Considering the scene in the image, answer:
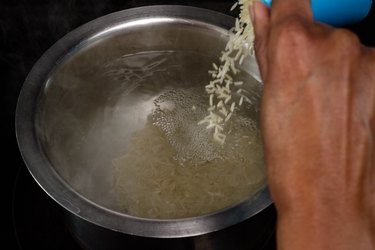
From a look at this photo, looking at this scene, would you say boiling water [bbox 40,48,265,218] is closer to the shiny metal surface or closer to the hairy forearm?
the shiny metal surface

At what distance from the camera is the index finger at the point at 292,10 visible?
0.75 m

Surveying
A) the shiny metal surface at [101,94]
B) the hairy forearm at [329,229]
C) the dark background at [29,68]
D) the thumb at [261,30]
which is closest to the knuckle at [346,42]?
the thumb at [261,30]

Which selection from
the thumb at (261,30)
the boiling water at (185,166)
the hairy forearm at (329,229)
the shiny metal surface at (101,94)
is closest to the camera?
the hairy forearm at (329,229)

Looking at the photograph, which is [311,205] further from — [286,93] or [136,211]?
[136,211]

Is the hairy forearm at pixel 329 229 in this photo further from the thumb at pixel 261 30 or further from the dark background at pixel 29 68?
the dark background at pixel 29 68

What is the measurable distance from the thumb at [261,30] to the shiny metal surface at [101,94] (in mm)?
373

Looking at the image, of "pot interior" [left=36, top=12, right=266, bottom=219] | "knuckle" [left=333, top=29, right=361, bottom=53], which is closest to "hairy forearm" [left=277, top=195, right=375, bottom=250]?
"knuckle" [left=333, top=29, right=361, bottom=53]

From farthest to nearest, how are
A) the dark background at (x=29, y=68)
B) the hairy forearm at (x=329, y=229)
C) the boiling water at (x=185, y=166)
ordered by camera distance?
1. the dark background at (x=29, y=68)
2. the boiling water at (x=185, y=166)
3. the hairy forearm at (x=329, y=229)

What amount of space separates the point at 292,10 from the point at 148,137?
740mm

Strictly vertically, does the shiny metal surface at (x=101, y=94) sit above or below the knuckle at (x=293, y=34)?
below

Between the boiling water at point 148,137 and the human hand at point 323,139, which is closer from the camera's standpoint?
the human hand at point 323,139

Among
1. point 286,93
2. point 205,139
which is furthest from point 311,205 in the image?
point 205,139

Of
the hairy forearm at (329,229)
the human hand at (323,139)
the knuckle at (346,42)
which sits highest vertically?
the knuckle at (346,42)

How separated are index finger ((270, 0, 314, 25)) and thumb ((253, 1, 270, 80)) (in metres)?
0.04
